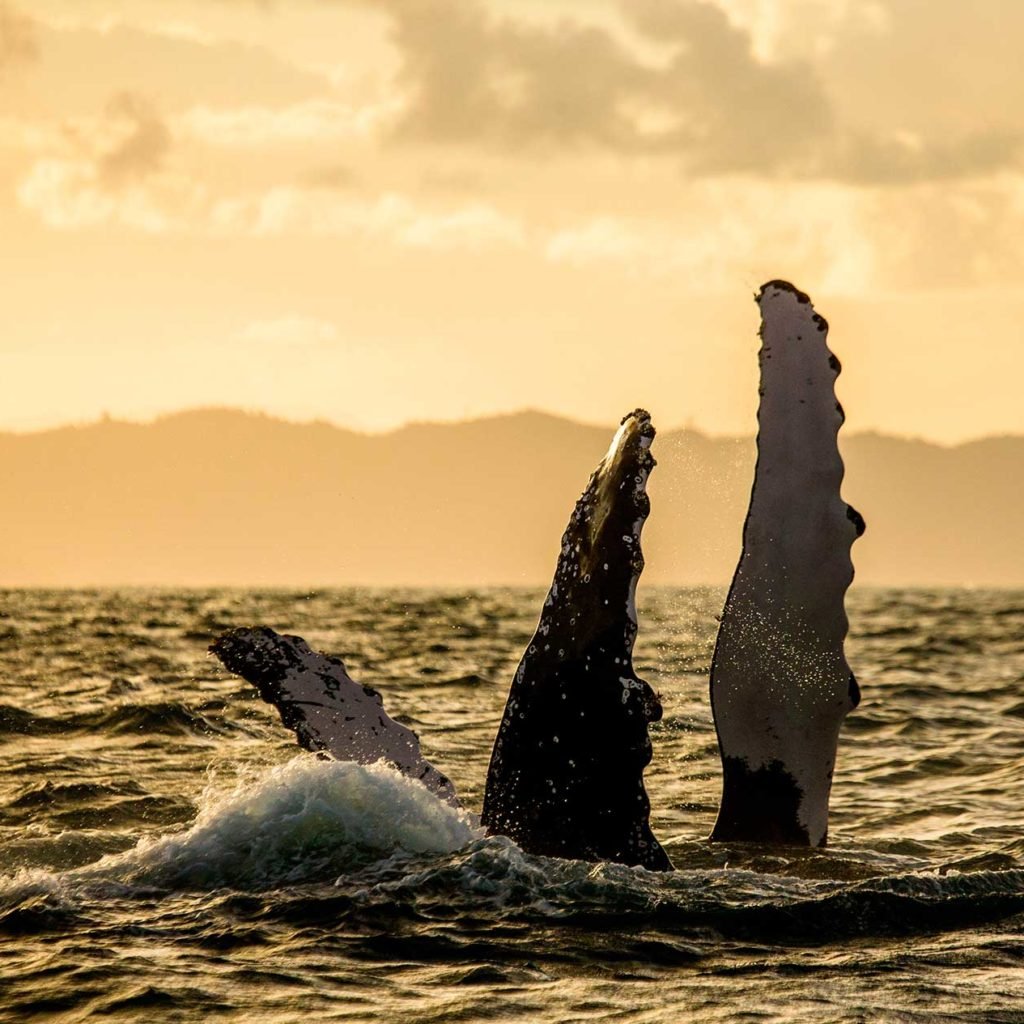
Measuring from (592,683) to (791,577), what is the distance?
3.15ft

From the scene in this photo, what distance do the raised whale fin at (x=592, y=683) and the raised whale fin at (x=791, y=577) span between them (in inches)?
21.9

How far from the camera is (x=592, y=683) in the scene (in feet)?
22.6

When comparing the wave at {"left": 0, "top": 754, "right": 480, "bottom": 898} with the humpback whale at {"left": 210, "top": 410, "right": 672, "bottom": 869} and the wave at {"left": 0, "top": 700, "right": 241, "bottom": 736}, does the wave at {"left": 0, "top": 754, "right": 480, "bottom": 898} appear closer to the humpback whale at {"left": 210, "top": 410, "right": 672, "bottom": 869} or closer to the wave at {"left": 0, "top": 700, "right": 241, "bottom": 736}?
the humpback whale at {"left": 210, "top": 410, "right": 672, "bottom": 869}

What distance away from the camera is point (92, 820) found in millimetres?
10336

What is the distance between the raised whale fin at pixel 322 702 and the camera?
7.89 meters

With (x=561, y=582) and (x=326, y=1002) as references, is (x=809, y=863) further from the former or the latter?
(x=326, y=1002)

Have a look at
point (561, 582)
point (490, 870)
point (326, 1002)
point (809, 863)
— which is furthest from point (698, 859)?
point (326, 1002)

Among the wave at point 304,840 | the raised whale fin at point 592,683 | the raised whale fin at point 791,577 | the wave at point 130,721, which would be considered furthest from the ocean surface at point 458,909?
the wave at point 130,721

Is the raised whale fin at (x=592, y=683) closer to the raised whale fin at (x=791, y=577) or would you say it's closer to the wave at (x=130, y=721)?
the raised whale fin at (x=791, y=577)

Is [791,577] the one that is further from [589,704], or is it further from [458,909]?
[458,909]

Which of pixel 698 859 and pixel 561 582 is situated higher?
pixel 561 582

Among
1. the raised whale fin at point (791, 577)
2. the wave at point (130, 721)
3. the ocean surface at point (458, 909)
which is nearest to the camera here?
the ocean surface at point (458, 909)

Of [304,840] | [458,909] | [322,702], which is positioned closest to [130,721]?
[304,840]

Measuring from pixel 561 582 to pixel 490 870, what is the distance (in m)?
1.27
